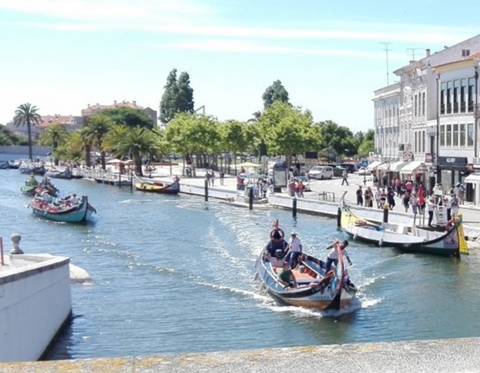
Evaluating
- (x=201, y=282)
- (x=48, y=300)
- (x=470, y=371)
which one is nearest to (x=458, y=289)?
(x=201, y=282)

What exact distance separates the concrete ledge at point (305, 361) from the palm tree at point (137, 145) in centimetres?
9131

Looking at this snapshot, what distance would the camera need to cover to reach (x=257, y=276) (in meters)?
28.2

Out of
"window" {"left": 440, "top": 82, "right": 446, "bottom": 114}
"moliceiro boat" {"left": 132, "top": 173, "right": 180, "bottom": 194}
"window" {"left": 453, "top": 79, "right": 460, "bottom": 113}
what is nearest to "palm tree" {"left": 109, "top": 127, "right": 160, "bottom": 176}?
"moliceiro boat" {"left": 132, "top": 173, "right": 180, "bottom": 194}

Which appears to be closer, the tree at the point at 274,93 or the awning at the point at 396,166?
the awning at the point at 396,166

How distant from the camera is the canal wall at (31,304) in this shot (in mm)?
14211

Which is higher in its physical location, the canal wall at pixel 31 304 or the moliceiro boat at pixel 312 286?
the canal wall at pixel 31 304

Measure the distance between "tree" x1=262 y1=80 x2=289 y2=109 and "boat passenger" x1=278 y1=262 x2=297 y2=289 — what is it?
11691 cm

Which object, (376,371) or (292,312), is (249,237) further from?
(376,371)

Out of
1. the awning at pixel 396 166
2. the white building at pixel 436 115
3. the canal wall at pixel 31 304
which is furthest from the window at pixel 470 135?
the canal wall at pixel 31 304

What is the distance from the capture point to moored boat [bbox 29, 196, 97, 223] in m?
49.6

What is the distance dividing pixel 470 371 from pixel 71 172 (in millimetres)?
102778

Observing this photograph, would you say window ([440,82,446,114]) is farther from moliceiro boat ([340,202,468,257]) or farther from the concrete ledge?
the concrete ledge

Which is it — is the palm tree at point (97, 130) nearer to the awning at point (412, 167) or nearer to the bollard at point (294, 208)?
the awning at point (412, 167)

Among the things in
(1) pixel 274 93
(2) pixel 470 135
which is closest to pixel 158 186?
(2) pixel 470 135
